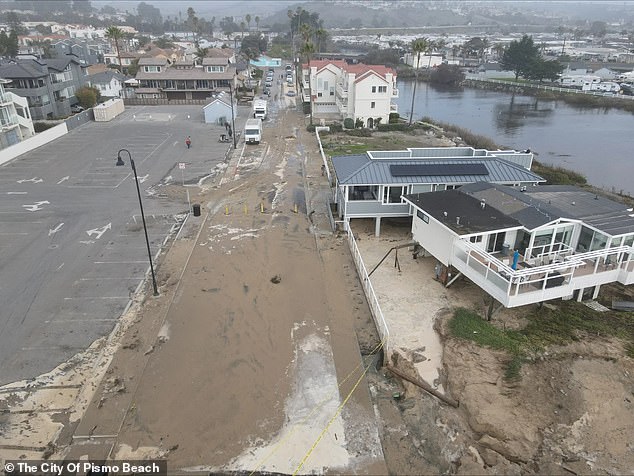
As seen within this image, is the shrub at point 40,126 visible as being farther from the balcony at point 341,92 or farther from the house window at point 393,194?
the house window at point 393,194

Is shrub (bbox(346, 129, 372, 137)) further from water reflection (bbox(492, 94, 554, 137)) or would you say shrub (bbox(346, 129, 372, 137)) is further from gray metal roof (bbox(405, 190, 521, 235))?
gray metal roof (bbox(405, 190, 521, 235))

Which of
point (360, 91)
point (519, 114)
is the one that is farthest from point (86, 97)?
point (519, 114)

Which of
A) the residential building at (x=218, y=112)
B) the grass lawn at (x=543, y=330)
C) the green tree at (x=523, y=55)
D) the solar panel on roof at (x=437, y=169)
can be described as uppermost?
the green tree at (x=523, y=55)

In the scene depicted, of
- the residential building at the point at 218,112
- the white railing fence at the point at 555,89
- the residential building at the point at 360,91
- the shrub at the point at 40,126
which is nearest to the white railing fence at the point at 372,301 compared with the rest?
the residential building at the point at 360,91

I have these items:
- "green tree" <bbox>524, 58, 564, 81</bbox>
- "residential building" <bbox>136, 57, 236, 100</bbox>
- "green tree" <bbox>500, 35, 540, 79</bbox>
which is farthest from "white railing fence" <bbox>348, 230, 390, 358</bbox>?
"green tree" <bbox>500, 35, 540, 79</bbox>

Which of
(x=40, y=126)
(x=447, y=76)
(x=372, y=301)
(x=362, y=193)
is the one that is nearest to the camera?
(x=372, y=301)

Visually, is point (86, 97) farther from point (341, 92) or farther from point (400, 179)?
point (400, 179)
